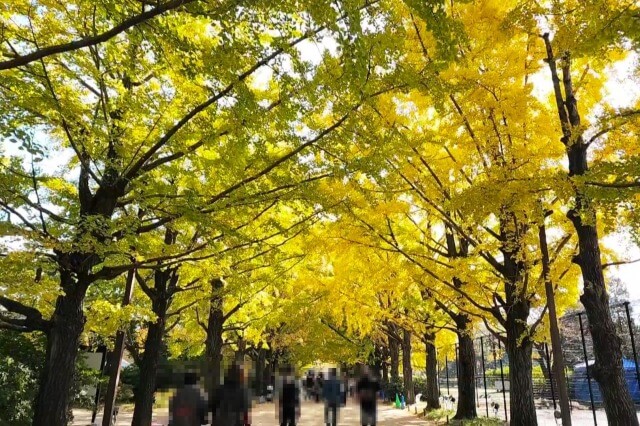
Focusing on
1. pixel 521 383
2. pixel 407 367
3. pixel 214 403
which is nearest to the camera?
pixel 214 403

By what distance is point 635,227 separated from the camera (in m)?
5.81

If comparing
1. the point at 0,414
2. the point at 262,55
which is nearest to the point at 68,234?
the point at 262,55

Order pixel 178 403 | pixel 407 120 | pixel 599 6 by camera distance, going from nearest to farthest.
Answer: pixel 599 6, pixel 178 403, pixel 407 120

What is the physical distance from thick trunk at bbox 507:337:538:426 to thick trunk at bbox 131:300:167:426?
23.0 feet

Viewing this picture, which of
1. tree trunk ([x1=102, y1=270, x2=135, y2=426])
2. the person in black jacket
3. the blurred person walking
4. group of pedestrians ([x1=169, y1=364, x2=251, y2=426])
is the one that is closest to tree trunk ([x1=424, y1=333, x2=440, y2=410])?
the blurred person walking

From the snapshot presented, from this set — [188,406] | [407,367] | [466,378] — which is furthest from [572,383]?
[188,406]

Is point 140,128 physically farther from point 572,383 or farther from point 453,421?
point 572,383

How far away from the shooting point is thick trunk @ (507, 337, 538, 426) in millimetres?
8266

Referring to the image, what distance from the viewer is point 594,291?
20.8ft

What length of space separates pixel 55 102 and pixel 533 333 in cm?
852

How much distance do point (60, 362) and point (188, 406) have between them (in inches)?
95.0

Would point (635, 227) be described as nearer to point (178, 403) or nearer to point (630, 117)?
point (630, 117)

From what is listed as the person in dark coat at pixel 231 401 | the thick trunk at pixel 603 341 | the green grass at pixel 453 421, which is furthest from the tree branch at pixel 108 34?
the green grass at pixel 453 421

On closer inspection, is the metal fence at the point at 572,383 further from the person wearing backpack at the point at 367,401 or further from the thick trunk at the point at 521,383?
the person wearing backpack at the point at 367,401
